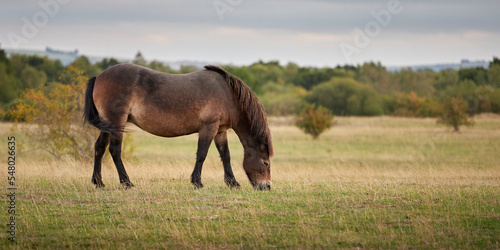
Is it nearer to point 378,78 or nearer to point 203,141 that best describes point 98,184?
point 203,141

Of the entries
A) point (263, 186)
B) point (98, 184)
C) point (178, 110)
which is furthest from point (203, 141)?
point (98, 184)

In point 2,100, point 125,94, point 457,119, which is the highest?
point 125,94

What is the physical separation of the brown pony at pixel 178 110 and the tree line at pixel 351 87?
37056 mm

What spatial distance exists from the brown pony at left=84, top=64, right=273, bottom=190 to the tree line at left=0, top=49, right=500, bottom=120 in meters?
37.1

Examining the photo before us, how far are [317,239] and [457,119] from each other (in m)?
36.8

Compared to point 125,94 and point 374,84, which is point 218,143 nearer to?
point 125,94

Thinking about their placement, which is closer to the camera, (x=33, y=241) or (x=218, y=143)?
(x=33, y=241)

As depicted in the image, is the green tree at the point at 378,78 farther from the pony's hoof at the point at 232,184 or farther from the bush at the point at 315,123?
the pony's hoof at the point at 232,184

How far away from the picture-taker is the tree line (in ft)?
197

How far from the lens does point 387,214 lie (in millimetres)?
8188

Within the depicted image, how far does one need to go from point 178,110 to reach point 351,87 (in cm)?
7063

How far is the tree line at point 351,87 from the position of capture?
197ft

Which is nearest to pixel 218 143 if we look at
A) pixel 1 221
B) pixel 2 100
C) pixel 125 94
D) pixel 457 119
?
pixel 125 94

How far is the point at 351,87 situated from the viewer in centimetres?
7900
